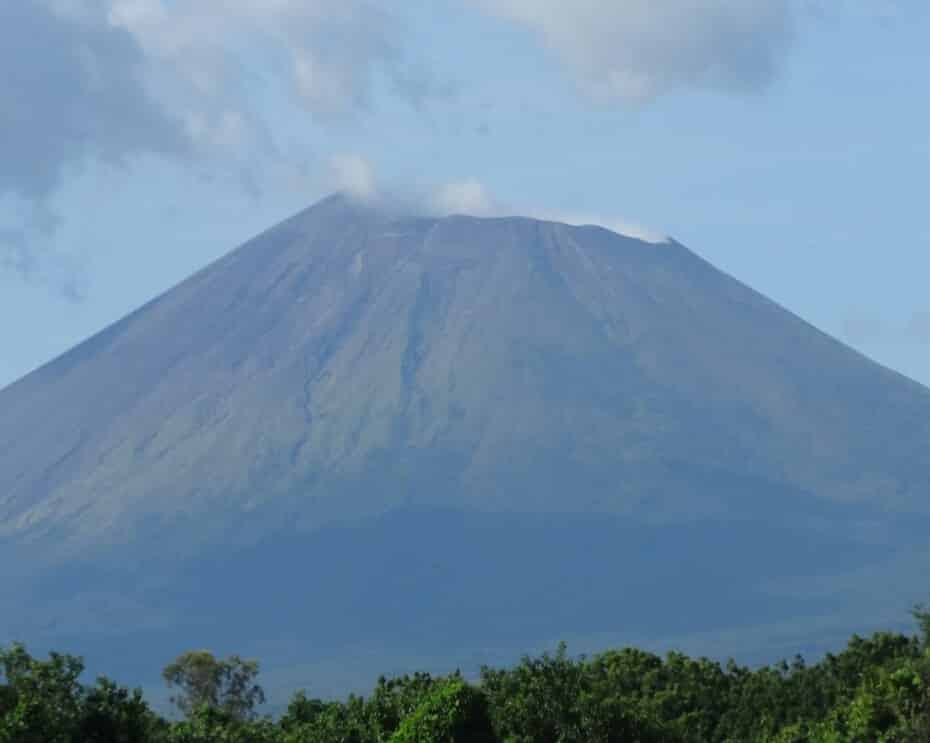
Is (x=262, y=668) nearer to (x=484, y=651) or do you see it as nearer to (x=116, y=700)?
(x=484, y=651)

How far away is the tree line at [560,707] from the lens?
31.7m

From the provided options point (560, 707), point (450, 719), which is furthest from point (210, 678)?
point (450, 719)

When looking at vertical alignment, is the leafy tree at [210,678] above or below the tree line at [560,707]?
above

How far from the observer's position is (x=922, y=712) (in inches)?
1421

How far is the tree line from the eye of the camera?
31.7m

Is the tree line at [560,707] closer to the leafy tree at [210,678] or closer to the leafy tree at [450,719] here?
the leafy tree at [450,719]

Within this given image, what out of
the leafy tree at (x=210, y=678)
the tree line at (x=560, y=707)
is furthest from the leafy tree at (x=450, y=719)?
the leafy tree at (x=210, y=678)

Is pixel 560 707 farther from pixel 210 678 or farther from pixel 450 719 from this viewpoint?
pixel 210 678

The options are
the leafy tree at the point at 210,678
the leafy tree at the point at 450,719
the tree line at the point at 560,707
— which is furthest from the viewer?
the leafy tree at the point at 210,678

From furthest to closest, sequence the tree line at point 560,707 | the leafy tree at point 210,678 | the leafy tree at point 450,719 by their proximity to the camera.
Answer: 1. the leafy tree at point 210,678
2. the leafy tree at point 450,719
3. the tree line at point 560,707

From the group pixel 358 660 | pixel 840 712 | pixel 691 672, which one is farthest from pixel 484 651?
pixel 840 712

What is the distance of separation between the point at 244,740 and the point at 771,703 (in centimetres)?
A: 1786

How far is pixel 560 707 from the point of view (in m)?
37.4

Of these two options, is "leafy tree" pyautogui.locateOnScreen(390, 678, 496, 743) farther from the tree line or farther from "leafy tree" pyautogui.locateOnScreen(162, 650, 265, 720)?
"leafy tree" pyautogui.locateOnScreen(162, 650, 265, 720)
